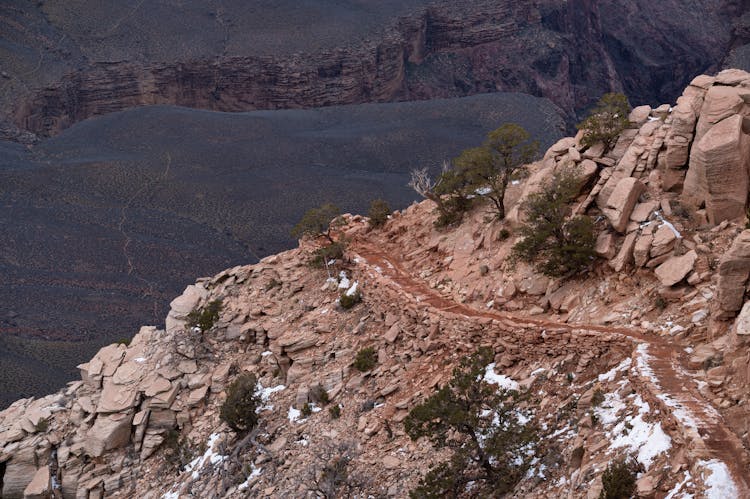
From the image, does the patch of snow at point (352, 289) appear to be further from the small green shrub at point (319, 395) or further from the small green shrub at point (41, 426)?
the small green shrub at point (41, 426)

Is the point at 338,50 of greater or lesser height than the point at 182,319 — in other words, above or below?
below

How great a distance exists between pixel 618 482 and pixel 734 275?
4716 millimetres

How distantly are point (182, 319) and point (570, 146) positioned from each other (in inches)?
509

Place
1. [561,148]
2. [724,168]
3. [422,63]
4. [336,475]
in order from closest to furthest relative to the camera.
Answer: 1. [336,475]
2. [724,168]
3. [561,148]
4. [422,63]

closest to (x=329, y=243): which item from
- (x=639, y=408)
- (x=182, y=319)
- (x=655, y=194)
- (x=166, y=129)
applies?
(x=182, y=319)

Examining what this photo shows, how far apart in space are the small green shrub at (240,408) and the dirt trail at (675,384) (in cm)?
506

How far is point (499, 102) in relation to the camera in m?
95.3

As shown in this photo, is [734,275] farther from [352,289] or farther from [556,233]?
[352,289]

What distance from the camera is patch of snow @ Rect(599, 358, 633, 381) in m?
16.0

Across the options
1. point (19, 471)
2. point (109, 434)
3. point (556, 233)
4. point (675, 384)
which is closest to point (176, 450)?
point (109, 434)

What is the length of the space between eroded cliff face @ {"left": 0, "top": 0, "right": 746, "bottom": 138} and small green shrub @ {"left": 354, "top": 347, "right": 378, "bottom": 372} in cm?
8695

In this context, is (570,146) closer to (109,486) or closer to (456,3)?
(109,486)

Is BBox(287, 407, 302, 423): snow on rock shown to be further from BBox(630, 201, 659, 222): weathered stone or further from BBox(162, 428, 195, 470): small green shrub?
BBox(630, 201, 659, 222): weathered stone

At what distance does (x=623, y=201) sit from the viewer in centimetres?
2006
